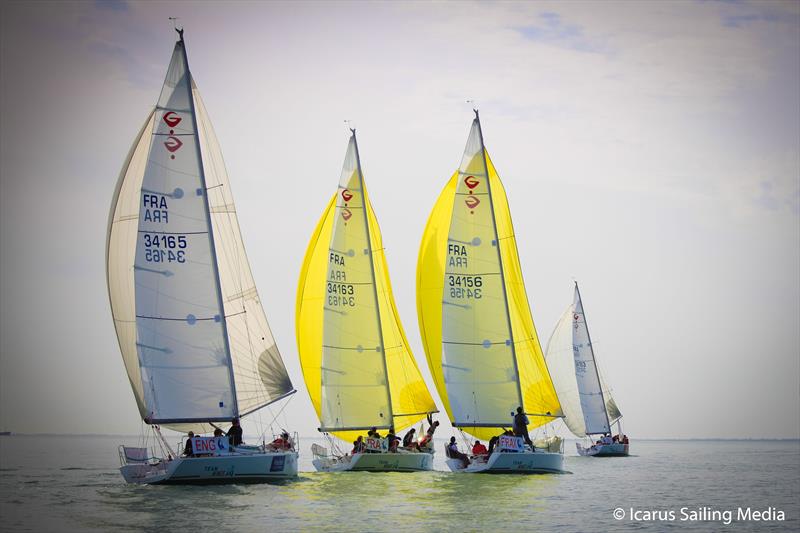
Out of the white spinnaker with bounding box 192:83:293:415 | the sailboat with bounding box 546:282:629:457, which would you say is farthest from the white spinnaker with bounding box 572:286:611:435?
the white spinnaker with bounding box 192:83:293:415

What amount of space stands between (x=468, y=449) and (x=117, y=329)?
1427 centimetres

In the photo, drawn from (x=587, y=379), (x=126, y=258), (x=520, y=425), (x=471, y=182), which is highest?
(x=471, y=182)

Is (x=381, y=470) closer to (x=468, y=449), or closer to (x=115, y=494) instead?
(x=468, y=449)

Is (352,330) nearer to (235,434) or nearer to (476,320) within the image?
(476,320)

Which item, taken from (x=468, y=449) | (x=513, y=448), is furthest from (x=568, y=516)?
(x=468, y=449)

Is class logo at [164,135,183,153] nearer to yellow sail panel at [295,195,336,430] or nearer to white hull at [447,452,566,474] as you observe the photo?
yellow sail panel at [295,195,336,430]

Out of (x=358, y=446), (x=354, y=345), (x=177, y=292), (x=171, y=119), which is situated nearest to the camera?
(x=177, y=292)

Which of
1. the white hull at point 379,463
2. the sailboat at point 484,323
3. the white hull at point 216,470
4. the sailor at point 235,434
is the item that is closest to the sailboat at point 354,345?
the white hull at point 379,463

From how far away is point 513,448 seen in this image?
117ft

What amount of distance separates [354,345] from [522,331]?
22.7ft

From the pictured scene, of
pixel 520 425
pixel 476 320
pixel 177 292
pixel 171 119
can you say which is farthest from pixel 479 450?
pixel 171 119

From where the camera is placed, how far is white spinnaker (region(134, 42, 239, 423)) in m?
31.7

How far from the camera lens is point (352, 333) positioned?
134 ft

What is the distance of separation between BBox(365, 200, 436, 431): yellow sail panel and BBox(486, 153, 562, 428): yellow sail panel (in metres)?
5.33
